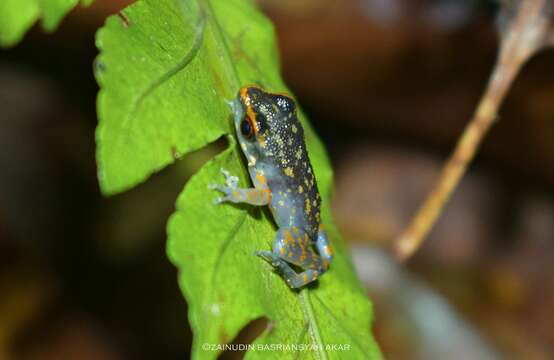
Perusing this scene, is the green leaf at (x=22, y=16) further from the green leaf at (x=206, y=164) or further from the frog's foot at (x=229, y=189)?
the frog's foot at (x=229, y=189)

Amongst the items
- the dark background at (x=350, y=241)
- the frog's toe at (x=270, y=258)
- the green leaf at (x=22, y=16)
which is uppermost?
the green leaf at (x=22, y=16)

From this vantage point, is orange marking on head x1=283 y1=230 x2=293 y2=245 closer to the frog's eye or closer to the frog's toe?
the frog's toe

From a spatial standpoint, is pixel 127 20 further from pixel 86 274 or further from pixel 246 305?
pixel 86 274

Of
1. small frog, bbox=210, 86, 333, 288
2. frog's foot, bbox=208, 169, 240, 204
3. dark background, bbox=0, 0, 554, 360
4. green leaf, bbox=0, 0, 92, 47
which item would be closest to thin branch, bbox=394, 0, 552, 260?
small frog, bbox=210, 86, 333, 288

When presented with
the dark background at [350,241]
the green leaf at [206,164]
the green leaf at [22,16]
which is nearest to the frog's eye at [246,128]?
the green leaf at [206,164]

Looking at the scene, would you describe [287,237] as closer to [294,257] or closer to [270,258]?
[294,257]

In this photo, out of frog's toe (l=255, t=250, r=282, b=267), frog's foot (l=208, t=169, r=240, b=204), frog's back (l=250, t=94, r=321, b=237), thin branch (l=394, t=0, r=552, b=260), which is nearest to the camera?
frog's foot (l=208, t=169, r=240, b=204)

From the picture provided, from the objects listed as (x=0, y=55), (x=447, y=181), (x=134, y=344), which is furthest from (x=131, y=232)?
(x=447, y=181)

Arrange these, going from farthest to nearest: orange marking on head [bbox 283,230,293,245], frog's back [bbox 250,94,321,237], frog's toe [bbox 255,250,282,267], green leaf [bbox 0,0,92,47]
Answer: frog's back [bbox 250,94,321,237], orange marking on head [bbox 283,230,293,245], frog's toe [bbox 255,250,282,267], green leaf [bbox 0,0,92,47]
